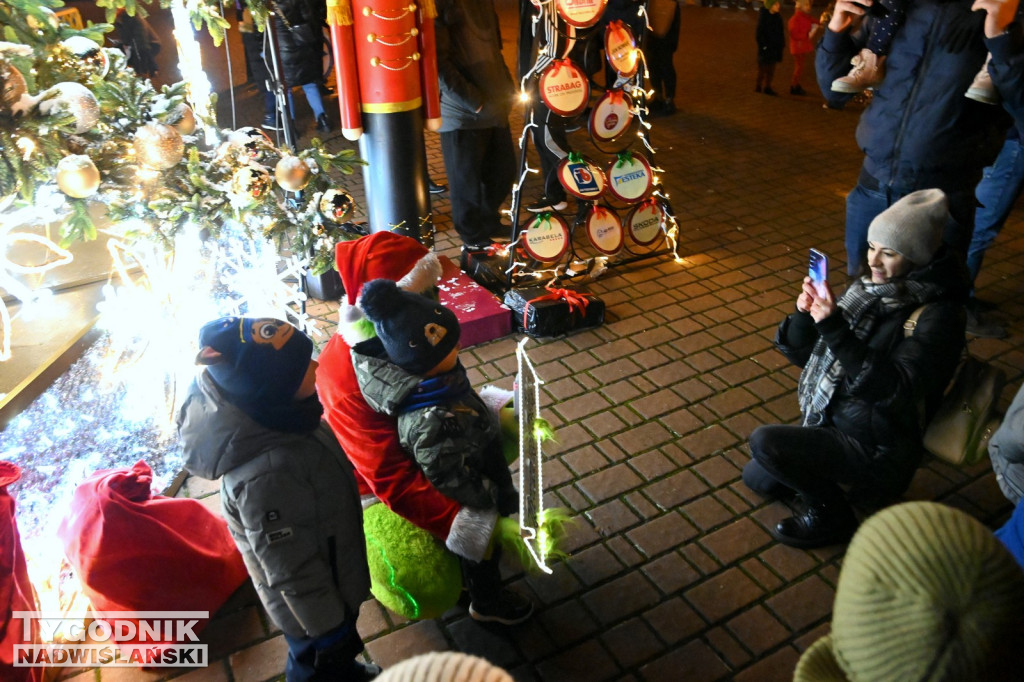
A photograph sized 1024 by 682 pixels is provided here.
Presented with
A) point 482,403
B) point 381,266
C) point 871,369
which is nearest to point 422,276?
point 381,266

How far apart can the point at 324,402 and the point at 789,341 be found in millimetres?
2050

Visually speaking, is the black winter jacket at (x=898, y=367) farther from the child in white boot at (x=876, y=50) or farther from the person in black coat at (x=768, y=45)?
the person in black coat at (x=768, y=45)

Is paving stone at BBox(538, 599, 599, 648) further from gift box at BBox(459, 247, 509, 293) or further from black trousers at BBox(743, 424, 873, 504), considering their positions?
gift box at BBox(459, 247, 509, 293)

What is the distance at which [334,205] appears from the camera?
3377 millimetres

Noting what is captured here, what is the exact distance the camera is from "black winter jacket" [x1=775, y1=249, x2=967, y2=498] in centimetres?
280

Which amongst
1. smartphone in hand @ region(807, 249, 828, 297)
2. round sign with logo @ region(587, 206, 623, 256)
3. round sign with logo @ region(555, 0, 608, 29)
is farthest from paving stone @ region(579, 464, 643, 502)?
round sign with logo @ region(555, 0, 608, 29)

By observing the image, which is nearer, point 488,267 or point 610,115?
point 610,115

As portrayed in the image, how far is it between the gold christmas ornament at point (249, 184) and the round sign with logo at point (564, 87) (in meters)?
2.47

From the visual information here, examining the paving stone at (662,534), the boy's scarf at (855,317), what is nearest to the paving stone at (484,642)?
the paving stone at (662,534)

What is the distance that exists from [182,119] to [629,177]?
3.44 m

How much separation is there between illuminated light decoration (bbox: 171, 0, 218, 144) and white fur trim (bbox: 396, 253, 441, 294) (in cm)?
Answer: 151

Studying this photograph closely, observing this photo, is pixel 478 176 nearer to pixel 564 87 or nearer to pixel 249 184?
pixel 564 87

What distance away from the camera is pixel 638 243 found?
584cm

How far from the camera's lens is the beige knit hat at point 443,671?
3.37 ft
